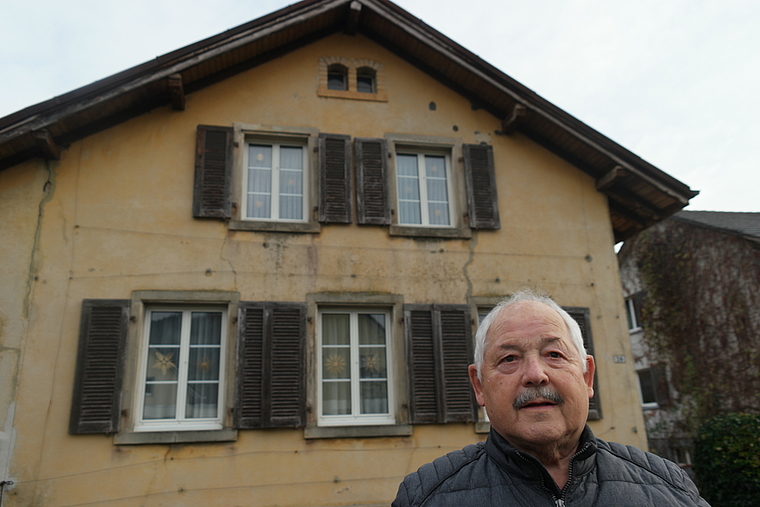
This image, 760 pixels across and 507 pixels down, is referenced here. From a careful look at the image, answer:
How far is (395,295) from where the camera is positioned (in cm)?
816

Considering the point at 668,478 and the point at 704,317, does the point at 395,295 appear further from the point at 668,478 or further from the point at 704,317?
the point at 704,317

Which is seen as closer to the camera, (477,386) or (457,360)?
(477,386)

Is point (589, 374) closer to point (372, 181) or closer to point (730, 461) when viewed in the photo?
point (372, 181)

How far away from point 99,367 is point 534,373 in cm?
→ 642

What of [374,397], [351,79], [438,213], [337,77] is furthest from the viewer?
[337,77]

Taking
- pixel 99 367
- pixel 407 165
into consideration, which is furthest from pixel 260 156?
pixel 99 367

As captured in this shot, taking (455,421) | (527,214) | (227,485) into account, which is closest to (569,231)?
(527,214)

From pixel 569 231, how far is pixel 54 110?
7.27 m

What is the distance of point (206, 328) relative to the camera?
7766 mm

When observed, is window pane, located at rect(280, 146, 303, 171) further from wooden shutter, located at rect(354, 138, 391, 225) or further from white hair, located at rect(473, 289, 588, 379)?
white hair, located at rect(473, 289, 588, 379)

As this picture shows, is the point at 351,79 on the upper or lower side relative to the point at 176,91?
upper

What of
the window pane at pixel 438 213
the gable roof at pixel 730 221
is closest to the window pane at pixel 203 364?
the window pane at pixel 438 213

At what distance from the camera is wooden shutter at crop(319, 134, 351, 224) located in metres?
8.36

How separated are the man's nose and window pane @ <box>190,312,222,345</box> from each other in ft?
20.4
